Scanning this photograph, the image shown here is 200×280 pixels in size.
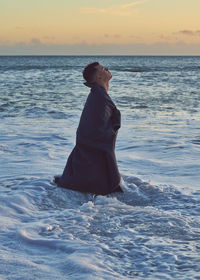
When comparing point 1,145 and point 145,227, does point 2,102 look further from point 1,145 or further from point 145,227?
point 145,227

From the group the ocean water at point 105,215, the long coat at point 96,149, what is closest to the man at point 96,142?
the long coat at point 96,149

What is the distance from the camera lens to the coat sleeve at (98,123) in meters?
5.46

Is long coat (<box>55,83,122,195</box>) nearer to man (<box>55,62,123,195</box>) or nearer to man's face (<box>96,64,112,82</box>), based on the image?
man (<box>55,62,123,195</box>)

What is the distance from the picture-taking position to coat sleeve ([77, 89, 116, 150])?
5.46 m

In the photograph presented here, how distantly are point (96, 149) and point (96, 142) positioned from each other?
10cm

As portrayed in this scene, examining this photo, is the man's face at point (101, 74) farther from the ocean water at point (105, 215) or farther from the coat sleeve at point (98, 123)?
the ocean water at point (105, 215)

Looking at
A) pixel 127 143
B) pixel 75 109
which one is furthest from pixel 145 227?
pixel 75 109

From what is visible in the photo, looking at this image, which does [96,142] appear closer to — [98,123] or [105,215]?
[98,123]

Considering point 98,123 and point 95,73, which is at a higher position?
point 95,73

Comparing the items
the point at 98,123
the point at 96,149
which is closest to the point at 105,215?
the point at 96,149

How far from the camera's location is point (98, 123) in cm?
548

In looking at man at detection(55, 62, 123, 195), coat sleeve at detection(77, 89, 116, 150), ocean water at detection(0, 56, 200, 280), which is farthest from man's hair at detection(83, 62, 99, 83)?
ocean water at detection(0, 56, 200, 280)

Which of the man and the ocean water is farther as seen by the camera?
the man

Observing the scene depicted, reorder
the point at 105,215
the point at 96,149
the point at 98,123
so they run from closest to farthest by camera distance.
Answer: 1. the point at 105,215
2. the point at 98,123
3. the point at 96,149
